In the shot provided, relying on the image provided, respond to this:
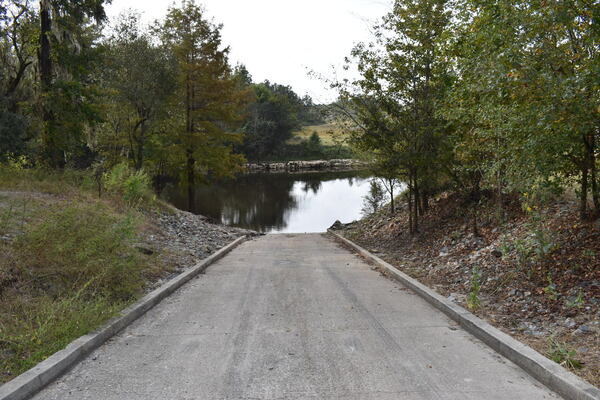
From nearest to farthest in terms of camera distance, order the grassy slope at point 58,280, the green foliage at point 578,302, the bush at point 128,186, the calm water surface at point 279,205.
Result: the grassy slope at point 58,280, the green foliage at point 578,302, the bush at point 128,186, the calm water surface at point 279,205

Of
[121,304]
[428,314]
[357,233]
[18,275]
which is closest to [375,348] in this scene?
[428,314]

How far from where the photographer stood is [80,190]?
12.8 m

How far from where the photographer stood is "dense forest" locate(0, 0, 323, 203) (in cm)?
1530

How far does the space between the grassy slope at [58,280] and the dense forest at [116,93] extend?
27.6ft

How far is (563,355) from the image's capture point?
4215 mm

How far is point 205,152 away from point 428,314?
18.1m

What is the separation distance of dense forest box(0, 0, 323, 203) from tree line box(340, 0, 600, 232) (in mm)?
3017

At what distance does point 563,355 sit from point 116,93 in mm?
18803

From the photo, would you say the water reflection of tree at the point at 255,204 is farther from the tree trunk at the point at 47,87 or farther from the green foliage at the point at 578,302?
the green foliage at the point at 578,302

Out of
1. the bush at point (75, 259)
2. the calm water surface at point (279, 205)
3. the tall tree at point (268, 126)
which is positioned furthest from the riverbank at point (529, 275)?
the tall tree at point (268, 126)

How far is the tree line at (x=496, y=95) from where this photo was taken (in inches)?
221

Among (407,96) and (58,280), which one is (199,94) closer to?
(407,96)

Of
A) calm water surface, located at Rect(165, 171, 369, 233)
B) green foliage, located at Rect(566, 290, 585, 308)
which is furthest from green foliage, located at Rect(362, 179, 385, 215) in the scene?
green foliage, located at Rect(566, 290, 585, 308)

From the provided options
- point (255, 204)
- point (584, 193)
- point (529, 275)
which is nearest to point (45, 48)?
point (529, 275)
